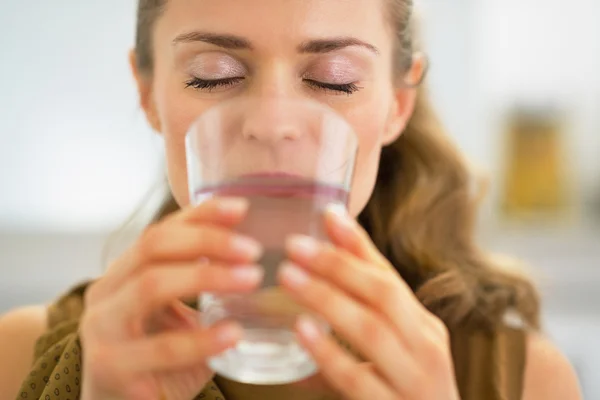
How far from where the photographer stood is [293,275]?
0.60 meters

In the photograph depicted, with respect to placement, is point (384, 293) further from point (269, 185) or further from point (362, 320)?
point (269, 185)

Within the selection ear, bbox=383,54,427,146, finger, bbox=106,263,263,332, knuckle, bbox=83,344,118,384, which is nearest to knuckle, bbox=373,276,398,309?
finger, bbox=106,263,263,332

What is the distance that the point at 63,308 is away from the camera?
123 centimetres

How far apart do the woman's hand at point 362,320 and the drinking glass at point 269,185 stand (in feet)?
0.06

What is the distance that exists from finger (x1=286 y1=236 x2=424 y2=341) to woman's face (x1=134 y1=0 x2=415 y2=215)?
273 millimetres

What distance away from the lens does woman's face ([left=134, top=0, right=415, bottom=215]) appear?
86 cm

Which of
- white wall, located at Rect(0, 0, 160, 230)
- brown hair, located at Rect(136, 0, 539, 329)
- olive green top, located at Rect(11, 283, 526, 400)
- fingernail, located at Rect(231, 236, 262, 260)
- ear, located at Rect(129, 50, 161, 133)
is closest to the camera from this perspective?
fingernail, located at Rect(231, 236, 262, 260)

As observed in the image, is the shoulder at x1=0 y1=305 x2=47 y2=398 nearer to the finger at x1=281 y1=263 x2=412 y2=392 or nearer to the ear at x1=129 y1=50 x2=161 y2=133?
the ear at x1=129 y1=50 x2=161 y2=133

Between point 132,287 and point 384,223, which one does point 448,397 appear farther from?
point 384,223

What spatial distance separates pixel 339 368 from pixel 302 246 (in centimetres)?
11

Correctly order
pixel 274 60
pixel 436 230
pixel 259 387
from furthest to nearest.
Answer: pixel 436 230
pixel 259 387
pixel 274 60

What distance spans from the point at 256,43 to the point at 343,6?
132 mm

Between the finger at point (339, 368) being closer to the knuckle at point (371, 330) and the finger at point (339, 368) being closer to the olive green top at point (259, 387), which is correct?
the knuckle at point (371, 330)

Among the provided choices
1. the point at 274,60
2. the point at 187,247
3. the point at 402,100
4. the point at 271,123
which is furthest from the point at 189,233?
the point at 402,100
